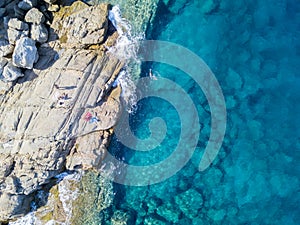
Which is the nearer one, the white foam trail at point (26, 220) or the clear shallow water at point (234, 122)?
the white foam trail at point (26, 220)

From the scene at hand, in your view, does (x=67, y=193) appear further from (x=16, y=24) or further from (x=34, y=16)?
(x=34, y=16)

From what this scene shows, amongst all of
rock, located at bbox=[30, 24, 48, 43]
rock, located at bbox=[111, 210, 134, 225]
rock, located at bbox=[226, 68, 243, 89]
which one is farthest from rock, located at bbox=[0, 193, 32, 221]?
rock, located at bbox=[226, 68, 243, 89]

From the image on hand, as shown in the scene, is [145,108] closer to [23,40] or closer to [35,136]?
[35,136]

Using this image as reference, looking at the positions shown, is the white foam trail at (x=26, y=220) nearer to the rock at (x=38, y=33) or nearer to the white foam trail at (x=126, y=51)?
the white foam trail at (x=126, y=51)

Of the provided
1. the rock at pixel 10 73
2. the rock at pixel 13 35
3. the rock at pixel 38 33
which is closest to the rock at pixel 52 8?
the rock at pixel 38 33

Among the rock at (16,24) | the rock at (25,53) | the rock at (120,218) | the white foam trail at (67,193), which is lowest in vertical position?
the rock at (120,218)

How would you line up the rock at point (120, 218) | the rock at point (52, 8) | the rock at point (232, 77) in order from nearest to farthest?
1. the rock at point (120, 218)
2. the rock at point (52, 8)
3. the rock at point (232, 77)
